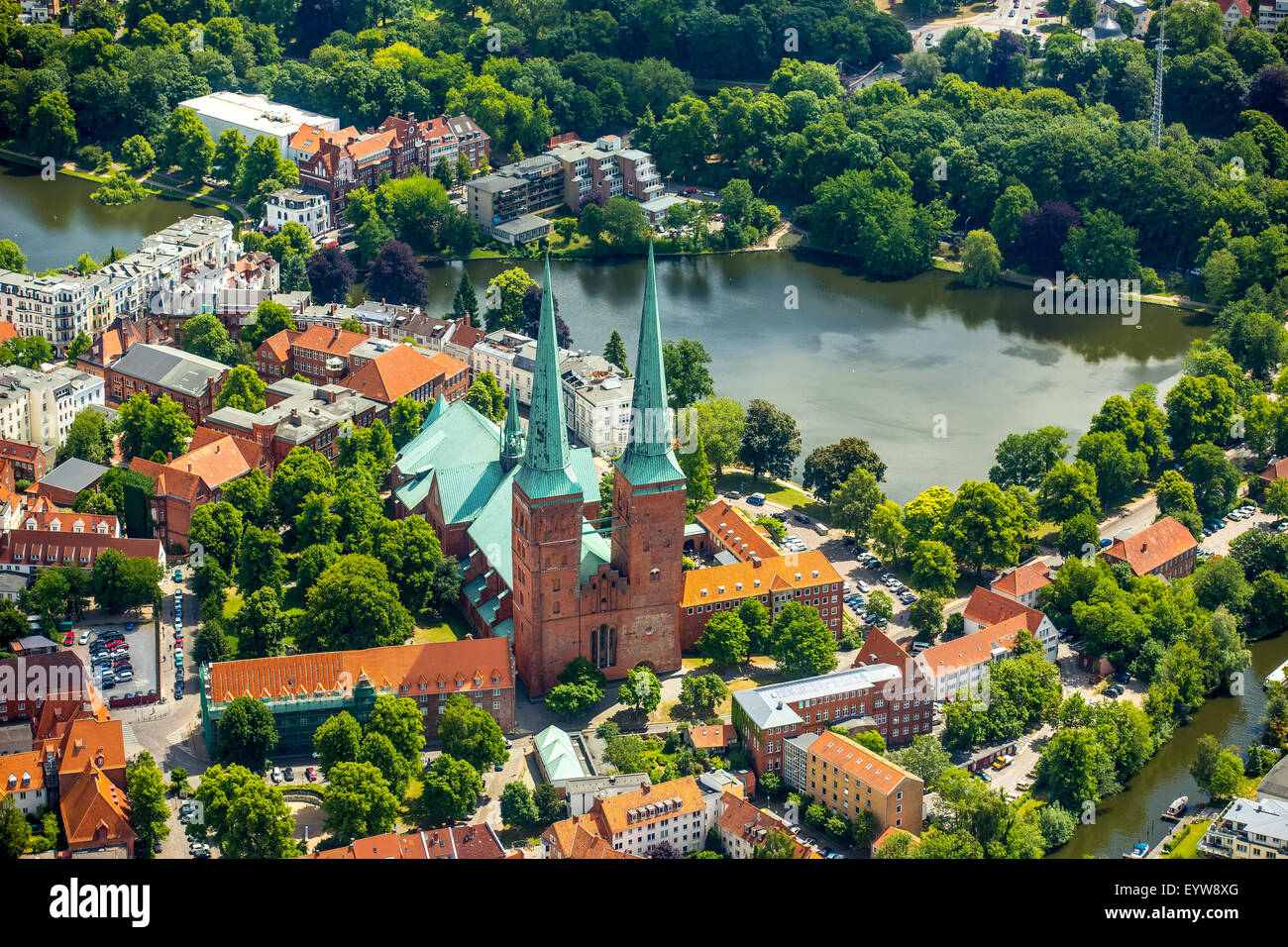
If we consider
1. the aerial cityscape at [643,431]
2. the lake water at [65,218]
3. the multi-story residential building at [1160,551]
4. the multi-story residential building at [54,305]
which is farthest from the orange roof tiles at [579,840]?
the lake water at [65,218]

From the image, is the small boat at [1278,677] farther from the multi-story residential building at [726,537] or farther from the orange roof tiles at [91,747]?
the orange roof tiles at [91,747]

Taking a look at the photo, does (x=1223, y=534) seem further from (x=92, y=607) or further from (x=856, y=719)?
(x=92, y=607)

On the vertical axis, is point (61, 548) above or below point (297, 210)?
below

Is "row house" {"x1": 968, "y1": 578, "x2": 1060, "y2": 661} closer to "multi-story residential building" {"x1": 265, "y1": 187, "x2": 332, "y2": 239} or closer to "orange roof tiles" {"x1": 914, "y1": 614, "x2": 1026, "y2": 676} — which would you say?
"orange roof tiles" {"x1": 914, "y1": 614, "x2": 1026, "y2": 676}

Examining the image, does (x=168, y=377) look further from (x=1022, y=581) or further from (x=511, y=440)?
(x=1022, y=581)

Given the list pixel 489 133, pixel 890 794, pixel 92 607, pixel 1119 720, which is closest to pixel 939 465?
pixel 1119 720

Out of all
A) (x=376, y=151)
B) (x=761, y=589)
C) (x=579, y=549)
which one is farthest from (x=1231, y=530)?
(x=376, y=151)
